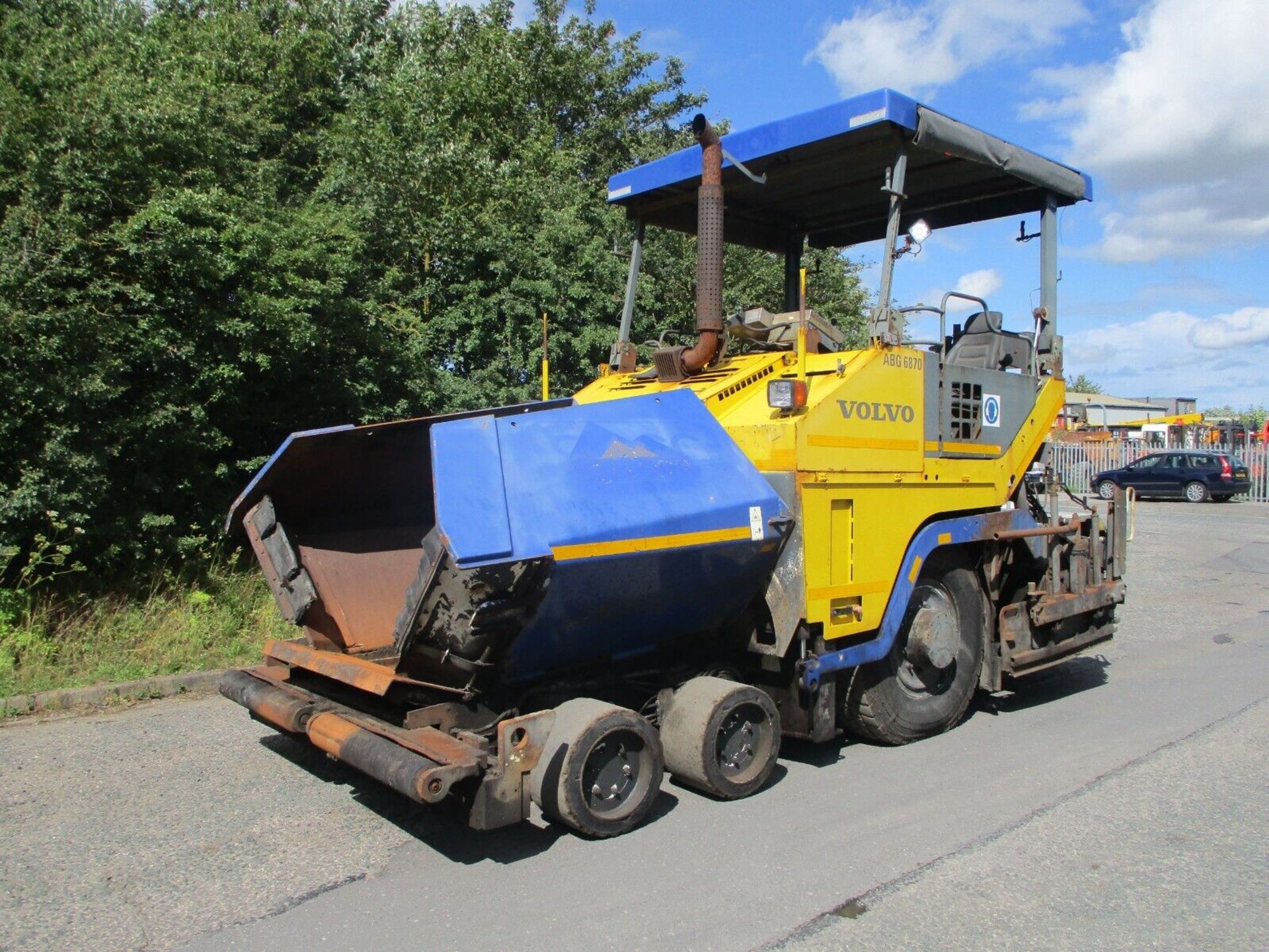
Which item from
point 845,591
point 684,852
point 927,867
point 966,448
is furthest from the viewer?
point 966,448

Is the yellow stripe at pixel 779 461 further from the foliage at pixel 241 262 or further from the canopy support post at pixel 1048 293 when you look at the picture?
the foliage at pixel 241 262

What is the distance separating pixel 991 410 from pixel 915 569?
53.9 inches

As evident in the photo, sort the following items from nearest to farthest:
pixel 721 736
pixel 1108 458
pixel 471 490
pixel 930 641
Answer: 1. pixel 471 490
2. pixel 721 736
3. pixel 930 641
4. pixel 1108 458

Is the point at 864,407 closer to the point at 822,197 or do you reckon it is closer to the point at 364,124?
the point at 822,197

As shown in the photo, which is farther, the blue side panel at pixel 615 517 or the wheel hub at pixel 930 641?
the wheel hub at pixel 930 641

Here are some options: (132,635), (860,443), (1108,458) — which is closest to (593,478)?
(860,443)

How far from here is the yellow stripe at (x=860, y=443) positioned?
478cm

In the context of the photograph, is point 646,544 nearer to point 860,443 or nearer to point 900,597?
point 860,443

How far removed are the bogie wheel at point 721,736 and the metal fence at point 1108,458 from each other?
26.6 metres

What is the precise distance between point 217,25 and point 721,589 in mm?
12798

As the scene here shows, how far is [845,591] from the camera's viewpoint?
193 inches

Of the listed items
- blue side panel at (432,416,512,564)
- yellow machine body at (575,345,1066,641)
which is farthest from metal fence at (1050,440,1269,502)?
blue side panel at (432,416,512,564)

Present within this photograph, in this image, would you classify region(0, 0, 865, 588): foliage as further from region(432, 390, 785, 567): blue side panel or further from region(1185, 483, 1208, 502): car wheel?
region(1185, 483, 1208, 502): car wheel

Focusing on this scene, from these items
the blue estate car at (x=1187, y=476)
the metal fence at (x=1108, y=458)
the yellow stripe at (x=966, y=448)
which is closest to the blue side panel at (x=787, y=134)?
the yellow stripe at (x=966, y=448)
